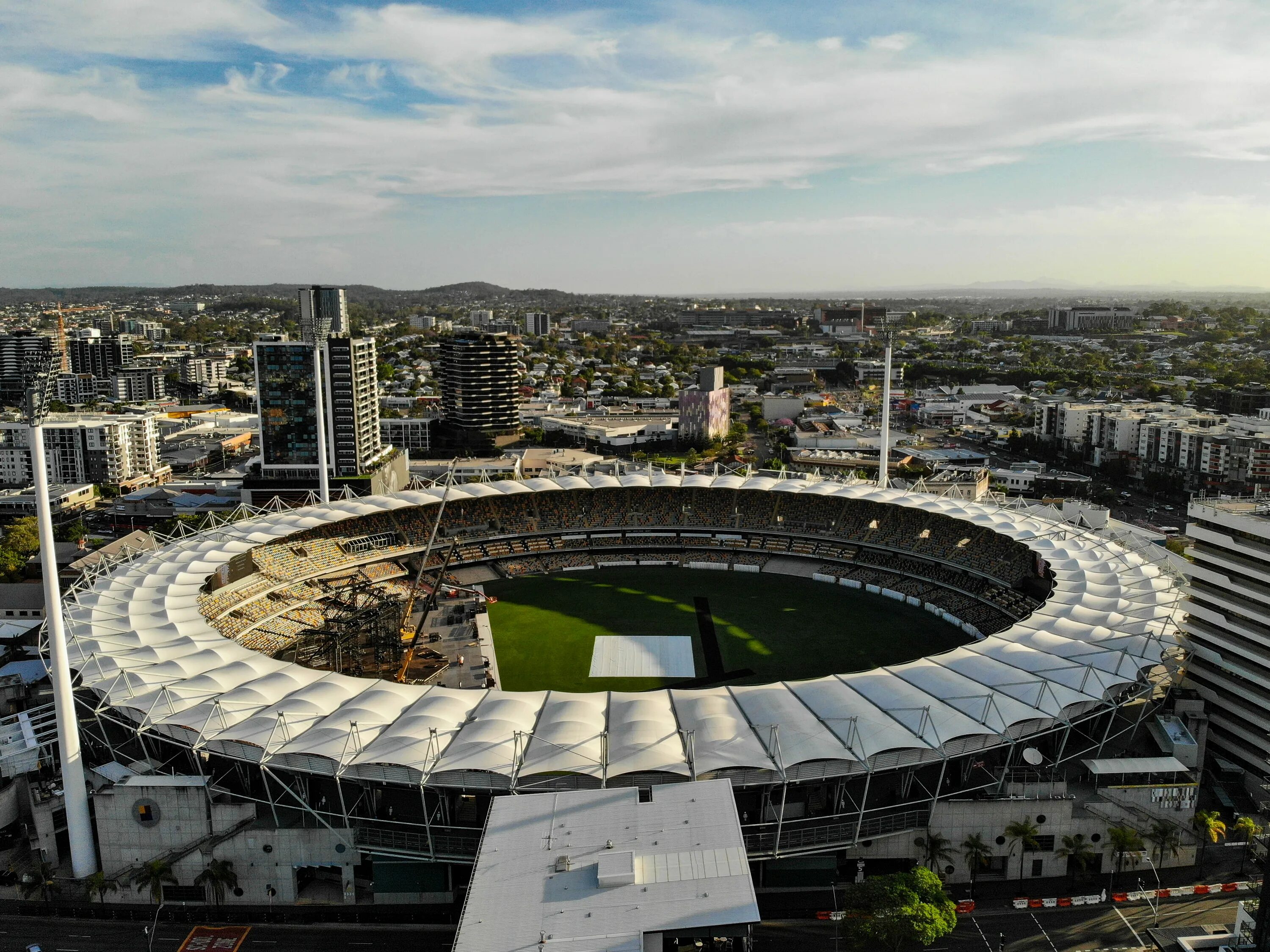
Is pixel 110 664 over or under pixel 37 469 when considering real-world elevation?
under

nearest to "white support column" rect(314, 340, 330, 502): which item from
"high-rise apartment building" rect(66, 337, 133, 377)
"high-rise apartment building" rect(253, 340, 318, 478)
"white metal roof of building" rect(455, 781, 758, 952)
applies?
"high-rise apartment building" rect(253, 340, 318, 478)

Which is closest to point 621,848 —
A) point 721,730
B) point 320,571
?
point 721,730

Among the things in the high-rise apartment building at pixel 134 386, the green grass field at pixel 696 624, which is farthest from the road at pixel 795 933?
the high-rise apartment building at pixel 134 386

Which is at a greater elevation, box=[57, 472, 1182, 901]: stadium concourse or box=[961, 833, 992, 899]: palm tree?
box=[57, 472, 1182, 901]: stadium concourse

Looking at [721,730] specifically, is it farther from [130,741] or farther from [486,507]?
[486,507]

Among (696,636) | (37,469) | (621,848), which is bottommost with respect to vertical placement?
(696,636)

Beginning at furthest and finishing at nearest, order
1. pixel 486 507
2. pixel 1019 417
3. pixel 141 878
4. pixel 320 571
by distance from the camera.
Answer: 1. pixel 1019 417
2. pixel 486 507
3. pixel 320 571
4. pixel 141 878

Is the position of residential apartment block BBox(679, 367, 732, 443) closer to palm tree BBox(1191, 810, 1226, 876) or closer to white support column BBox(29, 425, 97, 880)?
palm tree BBox(1191, 810, 1226, 876)
